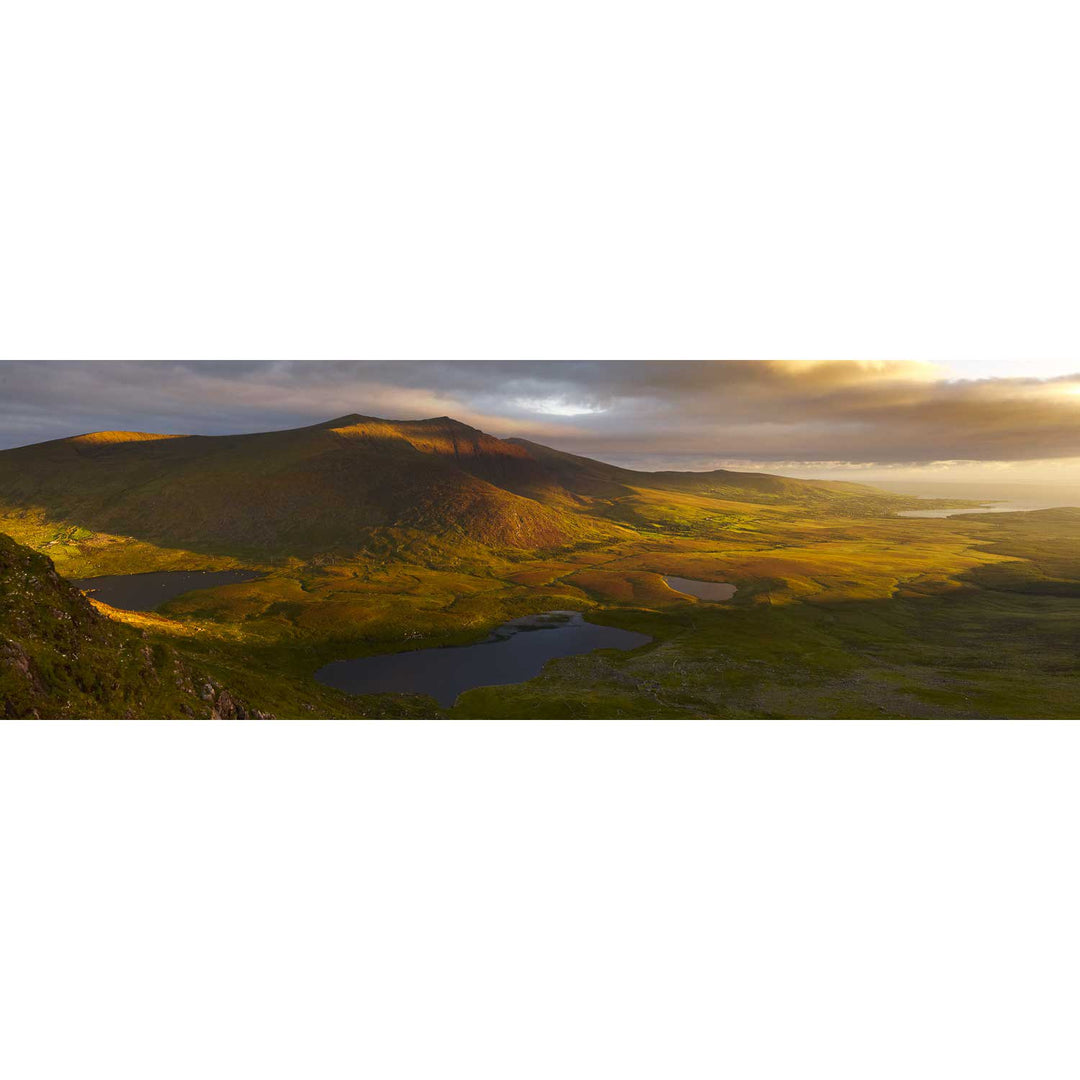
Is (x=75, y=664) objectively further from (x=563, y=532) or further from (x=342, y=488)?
(x=563, y=532)

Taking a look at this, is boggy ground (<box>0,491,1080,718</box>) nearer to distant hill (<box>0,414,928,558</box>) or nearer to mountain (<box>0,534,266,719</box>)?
distant hill (<box>0,414,928,558</box>)

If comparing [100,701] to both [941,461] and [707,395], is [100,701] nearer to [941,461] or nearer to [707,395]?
[707,395]

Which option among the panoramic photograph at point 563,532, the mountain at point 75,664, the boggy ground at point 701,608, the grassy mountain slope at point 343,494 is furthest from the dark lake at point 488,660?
the mountain at point 75,664

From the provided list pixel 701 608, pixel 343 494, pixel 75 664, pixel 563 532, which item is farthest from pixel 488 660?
pixel 75 664

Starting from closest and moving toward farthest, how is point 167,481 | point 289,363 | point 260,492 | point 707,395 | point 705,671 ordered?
point 289,363 → point 707,395 → point 705,671 → point 260,492 → point 167,481

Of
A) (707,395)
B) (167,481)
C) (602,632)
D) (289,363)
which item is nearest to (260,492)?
(167,481)

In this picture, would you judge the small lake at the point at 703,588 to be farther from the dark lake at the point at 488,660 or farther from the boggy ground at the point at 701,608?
the dark lake at the point at 488,660
